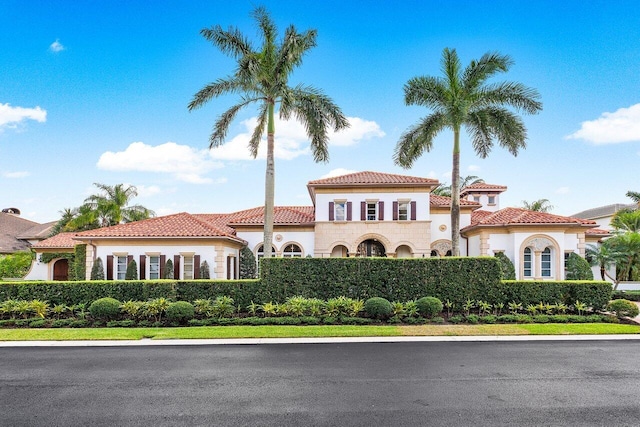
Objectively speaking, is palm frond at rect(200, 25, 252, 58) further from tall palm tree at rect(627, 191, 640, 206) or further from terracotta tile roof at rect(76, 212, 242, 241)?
tall palm tree at rect(627, 191, 640, 206)

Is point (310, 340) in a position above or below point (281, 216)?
below

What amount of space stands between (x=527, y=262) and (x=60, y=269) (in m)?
39.0

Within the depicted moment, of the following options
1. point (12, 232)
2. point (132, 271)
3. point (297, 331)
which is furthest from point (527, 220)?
point (12, 232)

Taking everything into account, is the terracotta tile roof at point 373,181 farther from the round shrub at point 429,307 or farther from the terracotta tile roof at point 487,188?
the round shrub at point 429,307

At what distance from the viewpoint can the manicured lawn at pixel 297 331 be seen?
12703 mm

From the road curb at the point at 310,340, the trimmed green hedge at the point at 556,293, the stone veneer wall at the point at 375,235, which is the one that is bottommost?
the road curb at the point at 310,340

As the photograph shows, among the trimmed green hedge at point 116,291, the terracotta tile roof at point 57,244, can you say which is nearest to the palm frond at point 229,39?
the trimmed green hedge at point 116,291

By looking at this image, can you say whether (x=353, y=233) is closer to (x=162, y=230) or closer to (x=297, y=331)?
(x=162, y=230)

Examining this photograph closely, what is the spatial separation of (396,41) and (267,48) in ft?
23.3

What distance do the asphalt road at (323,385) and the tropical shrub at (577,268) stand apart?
1490 centimetres

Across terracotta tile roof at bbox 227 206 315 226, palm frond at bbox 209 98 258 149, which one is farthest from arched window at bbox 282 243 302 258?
palm frond at bbox 209 98 258 149

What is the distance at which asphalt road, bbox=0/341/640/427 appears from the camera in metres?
6.06

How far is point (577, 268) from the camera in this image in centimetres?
2452

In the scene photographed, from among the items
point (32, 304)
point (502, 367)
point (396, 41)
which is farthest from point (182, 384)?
point (396, 41)
